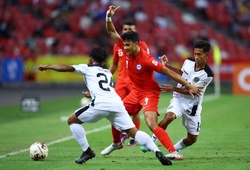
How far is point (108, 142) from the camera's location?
1412cm

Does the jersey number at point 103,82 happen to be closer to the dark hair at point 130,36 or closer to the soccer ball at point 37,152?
the dark hair at point 130,36

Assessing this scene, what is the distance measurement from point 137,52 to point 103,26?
24405mm

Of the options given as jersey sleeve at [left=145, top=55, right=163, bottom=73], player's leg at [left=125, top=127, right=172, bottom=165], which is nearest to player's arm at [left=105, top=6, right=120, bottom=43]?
jersey sleeve at [left=145, top=55, right=163, bottom=73]

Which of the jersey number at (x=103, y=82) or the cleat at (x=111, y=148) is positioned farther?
the cleat at (x=111, y=148)

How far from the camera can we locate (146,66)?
11211 millimetres

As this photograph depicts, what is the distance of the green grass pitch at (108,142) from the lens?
1058 cm

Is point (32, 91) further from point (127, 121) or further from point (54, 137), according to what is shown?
point (127, 121)

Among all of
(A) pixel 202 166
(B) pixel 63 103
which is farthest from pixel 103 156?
(B) pixel 63 103

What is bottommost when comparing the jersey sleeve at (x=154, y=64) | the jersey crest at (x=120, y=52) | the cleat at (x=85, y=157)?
the cleat at (x=85, y=157)

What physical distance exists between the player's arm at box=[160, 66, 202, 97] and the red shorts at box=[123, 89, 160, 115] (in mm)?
739

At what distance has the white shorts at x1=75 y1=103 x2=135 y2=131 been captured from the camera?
10531 mm

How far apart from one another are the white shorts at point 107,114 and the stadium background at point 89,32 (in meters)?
21.5

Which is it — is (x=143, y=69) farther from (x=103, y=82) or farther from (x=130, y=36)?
(x=103, y=82)

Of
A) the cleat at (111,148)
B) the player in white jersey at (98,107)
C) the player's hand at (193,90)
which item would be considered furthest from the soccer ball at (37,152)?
the player's hand at (193,90)
